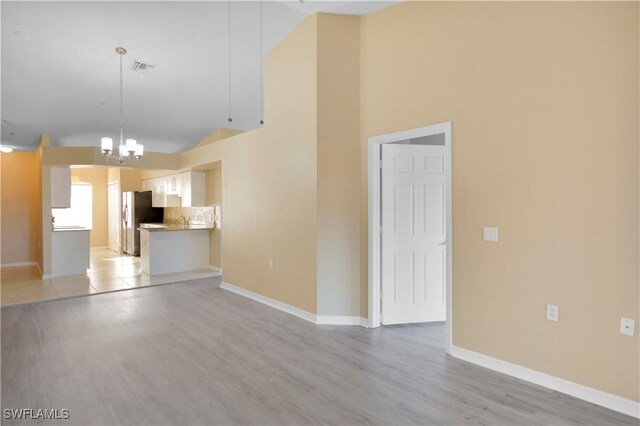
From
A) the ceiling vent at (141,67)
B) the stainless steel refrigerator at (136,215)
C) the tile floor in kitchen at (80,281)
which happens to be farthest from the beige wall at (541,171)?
the stainless steel refrigerator at (136,215)

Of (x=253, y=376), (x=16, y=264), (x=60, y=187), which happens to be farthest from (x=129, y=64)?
(x=16, y=264)

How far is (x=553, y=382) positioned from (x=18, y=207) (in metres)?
10.8

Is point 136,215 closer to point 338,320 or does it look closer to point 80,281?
point 80,281

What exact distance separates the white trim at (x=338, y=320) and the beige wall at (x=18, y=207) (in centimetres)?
777

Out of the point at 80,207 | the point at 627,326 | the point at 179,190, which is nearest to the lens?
the point at 627,326

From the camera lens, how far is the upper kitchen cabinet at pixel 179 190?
7.57m

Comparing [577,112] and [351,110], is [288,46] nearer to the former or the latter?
[351,110]

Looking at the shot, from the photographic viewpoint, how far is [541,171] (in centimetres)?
266

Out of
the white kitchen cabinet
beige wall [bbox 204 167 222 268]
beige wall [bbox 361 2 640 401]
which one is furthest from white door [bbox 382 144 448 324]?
the white kitchen cabinet

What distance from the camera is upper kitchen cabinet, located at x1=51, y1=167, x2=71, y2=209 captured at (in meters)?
7.09

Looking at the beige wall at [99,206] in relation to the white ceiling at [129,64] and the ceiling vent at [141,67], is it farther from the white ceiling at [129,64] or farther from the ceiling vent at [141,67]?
the ceiling vent at [141,67]

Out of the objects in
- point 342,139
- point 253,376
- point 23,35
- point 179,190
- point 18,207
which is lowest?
point 253,376

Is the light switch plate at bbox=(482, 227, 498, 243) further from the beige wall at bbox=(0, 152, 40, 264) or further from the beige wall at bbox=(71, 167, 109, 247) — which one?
the beige wall at bbox=(71, 167, 109, 247)

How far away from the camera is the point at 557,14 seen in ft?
8.43
